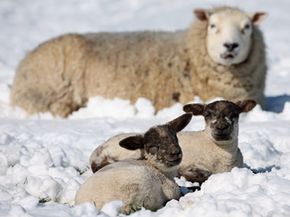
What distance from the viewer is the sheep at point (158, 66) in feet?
40.3

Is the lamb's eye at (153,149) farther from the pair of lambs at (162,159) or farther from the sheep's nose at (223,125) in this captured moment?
the sheep's nose at (223,125)

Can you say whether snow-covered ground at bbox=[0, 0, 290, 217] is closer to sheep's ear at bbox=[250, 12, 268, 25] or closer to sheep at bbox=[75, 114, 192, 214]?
sheep at bbox=[75, 114, 192, 214]

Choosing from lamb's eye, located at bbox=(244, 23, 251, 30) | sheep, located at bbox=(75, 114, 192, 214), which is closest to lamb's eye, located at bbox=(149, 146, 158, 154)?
sheep, located at bbox=(75, 114, 192, 214)

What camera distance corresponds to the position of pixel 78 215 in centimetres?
599

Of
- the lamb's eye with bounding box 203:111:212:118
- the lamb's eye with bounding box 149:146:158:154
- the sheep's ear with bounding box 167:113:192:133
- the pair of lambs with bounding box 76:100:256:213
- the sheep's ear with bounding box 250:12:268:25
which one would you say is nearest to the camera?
the pair of lambs with bounding box 76:100:256:213

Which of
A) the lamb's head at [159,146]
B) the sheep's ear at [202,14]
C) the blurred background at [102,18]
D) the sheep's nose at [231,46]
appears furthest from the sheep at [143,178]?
the blurred background at [102,18]

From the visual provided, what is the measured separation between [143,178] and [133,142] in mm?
610

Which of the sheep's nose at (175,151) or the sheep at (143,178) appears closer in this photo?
the sheep at (143,178)

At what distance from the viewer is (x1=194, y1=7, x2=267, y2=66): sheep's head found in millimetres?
11867

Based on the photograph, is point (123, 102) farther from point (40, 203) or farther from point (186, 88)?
point (40, 203)

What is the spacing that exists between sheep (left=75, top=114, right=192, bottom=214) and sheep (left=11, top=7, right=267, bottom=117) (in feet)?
16.9

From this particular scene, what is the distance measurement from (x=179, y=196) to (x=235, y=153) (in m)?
1.22

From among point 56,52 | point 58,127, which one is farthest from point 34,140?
point 56,52

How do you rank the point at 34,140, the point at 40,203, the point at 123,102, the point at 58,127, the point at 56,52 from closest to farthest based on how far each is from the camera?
the point at 40,203, the point at 34,140, the point at 58,127, the point at 123,102, the point at 56,52
